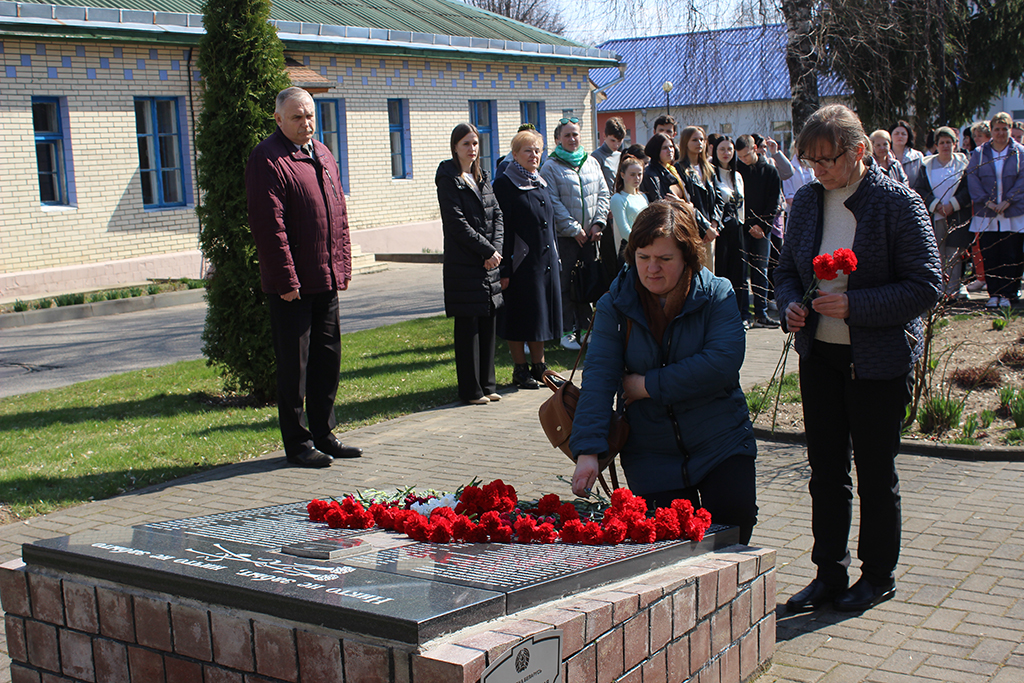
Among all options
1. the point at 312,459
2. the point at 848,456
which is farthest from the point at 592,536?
the point at 312,459

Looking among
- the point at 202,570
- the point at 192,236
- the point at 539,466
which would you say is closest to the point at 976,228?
the point at 539,466

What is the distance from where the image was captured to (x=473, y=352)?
826cm

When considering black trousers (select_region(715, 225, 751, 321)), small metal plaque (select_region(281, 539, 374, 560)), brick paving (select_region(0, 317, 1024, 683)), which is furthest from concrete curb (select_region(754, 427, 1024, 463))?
black trousers (select_region(715, 225, 751, 321))

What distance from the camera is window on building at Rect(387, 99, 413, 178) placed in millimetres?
25109

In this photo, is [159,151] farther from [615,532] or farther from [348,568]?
[348,568]

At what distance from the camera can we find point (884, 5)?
64.0 ft

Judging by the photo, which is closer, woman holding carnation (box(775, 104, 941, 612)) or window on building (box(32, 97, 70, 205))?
woman holding carnation (box(775, 104, 941, 612))

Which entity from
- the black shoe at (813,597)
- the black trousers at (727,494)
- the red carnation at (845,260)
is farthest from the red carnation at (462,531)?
the red carnation at (845,260)

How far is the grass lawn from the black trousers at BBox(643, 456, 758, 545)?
3761mm

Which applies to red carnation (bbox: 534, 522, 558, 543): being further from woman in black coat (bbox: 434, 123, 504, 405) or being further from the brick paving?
woman in black coat (bbox: 434, 123, 504, 405)

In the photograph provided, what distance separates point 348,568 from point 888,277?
2.37m

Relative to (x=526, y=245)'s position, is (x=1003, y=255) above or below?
below

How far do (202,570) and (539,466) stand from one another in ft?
12.4

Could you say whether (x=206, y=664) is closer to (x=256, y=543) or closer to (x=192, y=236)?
(x=256, y=543)
